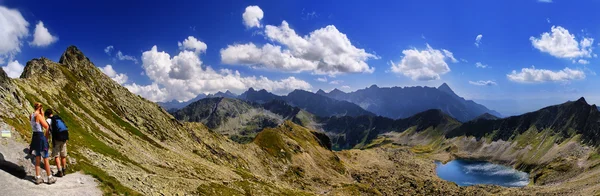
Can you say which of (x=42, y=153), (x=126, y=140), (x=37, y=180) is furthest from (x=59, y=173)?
(x=126, y=140)

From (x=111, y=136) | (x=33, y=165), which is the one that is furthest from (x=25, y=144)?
(x=111, y=136)

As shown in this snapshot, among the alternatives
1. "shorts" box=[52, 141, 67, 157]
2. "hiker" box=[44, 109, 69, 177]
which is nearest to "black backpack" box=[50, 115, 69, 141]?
"hiker" box=[44, 109, 69, 177]

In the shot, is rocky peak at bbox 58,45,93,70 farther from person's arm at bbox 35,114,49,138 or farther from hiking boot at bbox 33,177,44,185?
person's arm at bbox 35,114,49,138

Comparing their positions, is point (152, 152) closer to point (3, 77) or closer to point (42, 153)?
point (3, 77)

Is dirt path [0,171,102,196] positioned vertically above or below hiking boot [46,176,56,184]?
below

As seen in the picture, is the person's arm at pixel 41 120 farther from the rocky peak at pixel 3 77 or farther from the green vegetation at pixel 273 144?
the green vegetation at pixel 273 144

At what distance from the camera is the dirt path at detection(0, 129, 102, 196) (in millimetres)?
22750

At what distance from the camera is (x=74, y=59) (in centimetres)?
11088

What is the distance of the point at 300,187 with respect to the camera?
13250 cm

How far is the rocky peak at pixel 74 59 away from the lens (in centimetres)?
10769

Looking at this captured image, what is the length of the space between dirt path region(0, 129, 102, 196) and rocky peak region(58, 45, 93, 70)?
93.1m

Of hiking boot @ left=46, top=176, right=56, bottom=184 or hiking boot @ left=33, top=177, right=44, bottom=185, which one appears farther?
hiking boot @ left=46, top=176, right=56, bottom=184

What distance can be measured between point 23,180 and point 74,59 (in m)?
105

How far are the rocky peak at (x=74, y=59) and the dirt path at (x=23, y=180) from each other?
9312 centimetres
